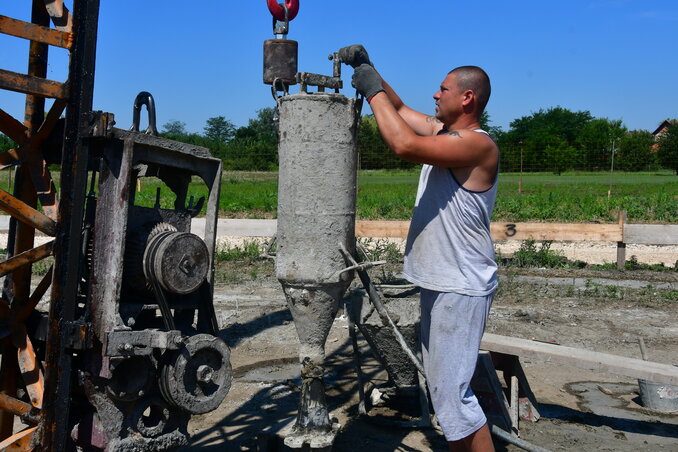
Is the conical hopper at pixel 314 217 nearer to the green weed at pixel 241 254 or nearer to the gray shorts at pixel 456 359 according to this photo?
the gray shorts at pixel 456 359

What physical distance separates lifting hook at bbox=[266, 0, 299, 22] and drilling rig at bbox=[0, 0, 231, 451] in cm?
125

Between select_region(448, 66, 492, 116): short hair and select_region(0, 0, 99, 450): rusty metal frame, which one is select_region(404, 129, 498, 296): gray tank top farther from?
Answer: select_region(0, 0, 99, 450): rusty metal frame

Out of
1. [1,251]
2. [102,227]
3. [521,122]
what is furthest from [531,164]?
[521,122]

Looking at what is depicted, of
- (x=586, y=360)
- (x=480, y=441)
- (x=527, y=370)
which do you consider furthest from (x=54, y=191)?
(x=527, y=370)

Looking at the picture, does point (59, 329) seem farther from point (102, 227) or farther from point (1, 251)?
point (1, 251)

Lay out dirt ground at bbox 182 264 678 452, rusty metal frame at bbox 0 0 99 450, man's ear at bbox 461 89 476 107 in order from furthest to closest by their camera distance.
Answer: dirt ground at bbox 182 264 678 452 → man's ear at bbox 461 89 476 107 → rusty metal frame at bbox 0 0 99 450

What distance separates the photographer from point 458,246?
3428 mm

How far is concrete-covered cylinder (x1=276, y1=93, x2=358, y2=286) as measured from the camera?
406cm

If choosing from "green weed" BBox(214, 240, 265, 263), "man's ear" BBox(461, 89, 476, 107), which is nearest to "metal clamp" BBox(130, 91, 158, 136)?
"man's ear" BBox(461, 89, 476, 107)

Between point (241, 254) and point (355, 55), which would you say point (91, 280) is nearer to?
point (355, 55)

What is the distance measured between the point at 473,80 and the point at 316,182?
1127mm

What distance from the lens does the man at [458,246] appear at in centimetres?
337

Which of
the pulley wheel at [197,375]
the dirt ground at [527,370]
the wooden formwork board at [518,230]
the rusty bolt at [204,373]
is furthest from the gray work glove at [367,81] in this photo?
the wooden formwork board at [518,230]

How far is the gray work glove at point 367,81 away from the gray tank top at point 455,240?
0.52 meters
